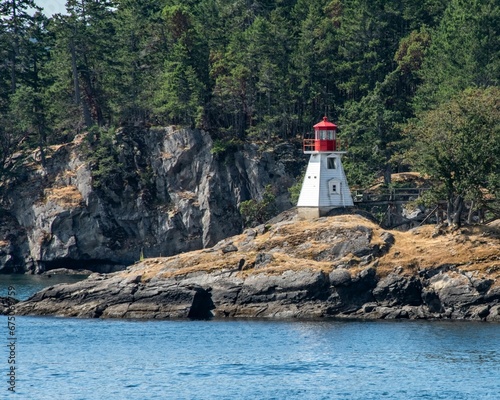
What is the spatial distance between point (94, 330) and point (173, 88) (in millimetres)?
41722

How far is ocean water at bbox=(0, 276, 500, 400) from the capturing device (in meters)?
60.9

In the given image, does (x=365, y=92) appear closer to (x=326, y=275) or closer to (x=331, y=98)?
(x=331, y=98)

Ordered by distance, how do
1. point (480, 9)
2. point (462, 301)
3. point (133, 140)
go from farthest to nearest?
point (133, 140)
point (480, 9)
point (462, 301)

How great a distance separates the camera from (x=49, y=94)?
123 meters

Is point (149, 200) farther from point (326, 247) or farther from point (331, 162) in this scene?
point (326, 247)

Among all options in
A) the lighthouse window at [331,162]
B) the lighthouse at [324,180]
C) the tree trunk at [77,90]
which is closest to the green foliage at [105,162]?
the tree trunk at [77,90]

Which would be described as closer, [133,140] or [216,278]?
[216,278]

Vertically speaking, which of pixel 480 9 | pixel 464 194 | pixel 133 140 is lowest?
pixel 464 194

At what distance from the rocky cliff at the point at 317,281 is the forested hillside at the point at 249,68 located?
20.5 metres

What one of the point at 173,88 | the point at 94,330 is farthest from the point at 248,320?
the point at 173,88

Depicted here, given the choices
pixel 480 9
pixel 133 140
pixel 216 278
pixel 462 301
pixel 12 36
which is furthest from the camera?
pixel 12 36

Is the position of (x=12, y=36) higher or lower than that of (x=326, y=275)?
higher

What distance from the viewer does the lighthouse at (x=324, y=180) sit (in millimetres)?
90250

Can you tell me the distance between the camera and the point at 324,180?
91.0 metres
